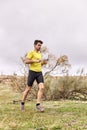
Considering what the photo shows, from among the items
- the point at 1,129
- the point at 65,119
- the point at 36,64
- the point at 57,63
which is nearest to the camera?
the point at 1,129

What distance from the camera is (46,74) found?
2545cm

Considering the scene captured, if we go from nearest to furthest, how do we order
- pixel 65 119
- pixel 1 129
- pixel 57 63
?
pixel 1 129 < pixel 65 119 < pixel 57 63

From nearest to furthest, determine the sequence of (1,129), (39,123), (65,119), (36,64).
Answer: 1. (1,129)
2. (39,123)
3. (65,119)
4. (36,64)

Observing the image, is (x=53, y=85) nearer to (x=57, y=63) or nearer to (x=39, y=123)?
(x=57, y=63)

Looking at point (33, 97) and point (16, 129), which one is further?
point (33, 97)

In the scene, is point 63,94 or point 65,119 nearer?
point 65,119

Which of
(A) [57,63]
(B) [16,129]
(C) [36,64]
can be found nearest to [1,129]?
(B) [16,129]

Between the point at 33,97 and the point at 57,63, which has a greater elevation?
the point at 57,63

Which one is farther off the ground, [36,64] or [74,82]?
[36,64]

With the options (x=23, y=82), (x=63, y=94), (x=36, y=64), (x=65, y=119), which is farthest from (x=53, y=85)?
(x=65, y=119)

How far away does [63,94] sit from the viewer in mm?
24641

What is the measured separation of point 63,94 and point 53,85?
1.02 meters

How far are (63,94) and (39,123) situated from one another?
1507cm

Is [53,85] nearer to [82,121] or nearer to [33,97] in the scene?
[33,97]
